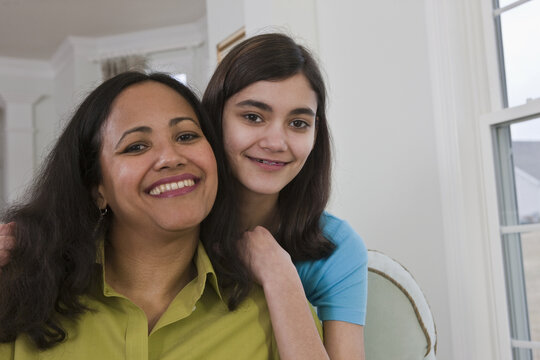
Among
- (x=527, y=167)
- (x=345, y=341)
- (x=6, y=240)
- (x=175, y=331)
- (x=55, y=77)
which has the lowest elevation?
(x=345, y=341)

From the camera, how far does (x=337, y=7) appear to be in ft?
10.4

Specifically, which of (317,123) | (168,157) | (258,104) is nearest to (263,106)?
(258,104)

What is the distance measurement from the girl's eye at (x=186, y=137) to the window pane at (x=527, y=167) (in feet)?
4.88

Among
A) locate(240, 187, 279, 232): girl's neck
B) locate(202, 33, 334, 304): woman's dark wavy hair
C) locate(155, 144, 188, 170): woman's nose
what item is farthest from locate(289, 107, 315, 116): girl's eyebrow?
locate(155, 144, 188, 170): woman's nose

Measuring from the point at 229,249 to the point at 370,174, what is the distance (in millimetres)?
1441

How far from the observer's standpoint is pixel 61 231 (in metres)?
1.45

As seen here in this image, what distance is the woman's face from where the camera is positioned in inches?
54.9

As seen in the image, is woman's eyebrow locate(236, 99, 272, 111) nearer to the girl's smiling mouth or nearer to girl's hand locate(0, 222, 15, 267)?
the girl's smiling mouth

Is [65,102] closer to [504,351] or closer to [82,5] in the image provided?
[82,5]

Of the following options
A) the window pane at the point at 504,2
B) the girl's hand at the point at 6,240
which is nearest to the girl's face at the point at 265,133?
the girl's hand at the point at 6,240

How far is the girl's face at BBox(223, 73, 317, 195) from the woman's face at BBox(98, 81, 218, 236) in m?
0.25

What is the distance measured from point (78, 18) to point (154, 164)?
5897 mm

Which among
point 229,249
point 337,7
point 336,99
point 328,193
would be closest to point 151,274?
point 229,249

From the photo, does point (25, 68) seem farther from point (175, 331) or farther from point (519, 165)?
point (175, 331)
